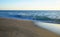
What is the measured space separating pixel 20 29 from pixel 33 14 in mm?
153

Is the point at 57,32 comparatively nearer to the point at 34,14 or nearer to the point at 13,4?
the point at 34,14

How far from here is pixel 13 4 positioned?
86cm

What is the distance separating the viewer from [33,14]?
829mm

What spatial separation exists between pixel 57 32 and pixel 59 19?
0.10 meters

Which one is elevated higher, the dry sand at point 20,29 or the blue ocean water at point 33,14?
the blue ocean water at point 33,14

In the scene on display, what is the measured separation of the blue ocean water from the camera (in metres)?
0.80

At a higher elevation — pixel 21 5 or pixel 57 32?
pixel 21 5

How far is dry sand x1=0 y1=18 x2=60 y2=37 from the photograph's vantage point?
0.77 m

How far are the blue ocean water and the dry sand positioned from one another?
39 millimetres

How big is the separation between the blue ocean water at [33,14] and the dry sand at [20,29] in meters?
0.04

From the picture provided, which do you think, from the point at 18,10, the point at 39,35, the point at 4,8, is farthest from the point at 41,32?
the point at 4,8

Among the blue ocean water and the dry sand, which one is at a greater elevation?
the blue ocean water

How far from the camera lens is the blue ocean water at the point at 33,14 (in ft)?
2.64

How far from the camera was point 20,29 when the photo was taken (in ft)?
2.62
